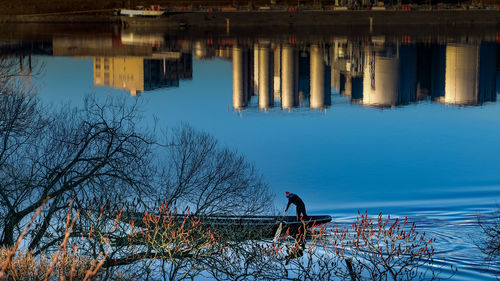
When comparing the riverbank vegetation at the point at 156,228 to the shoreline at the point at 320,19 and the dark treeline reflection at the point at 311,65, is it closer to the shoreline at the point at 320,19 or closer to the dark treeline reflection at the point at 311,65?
the dark treeline reflection at the point at 311,65

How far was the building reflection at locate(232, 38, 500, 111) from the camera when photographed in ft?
139

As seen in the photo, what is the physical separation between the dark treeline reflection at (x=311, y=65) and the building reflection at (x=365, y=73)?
0.23 ft

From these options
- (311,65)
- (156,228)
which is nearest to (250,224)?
(156,228)

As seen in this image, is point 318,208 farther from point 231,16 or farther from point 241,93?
point 231,16

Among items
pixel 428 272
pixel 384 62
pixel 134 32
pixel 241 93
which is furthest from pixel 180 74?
pixel 428 272

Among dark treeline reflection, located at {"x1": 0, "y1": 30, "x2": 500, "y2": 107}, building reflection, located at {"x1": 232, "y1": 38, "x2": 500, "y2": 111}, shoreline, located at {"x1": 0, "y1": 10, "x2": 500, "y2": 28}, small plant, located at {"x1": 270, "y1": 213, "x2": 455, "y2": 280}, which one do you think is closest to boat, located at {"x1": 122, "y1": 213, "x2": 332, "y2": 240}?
small plant, located at {"x1": 270, "y1": 213, "x2": 455, "y2": 280}

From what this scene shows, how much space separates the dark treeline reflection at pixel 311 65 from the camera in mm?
44688

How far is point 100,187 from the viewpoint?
1778 centimetres

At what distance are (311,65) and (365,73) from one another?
16.2 ft

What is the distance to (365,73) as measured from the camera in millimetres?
50938

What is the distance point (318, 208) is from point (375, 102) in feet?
66.3

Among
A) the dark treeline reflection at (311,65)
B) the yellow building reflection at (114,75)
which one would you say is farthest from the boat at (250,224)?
the yellow building reflection at (114,75)

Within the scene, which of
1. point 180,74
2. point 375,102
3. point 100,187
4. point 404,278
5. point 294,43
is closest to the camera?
point 404,278

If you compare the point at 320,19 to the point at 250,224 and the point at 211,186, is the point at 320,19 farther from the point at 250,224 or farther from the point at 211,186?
the point at 250,224
